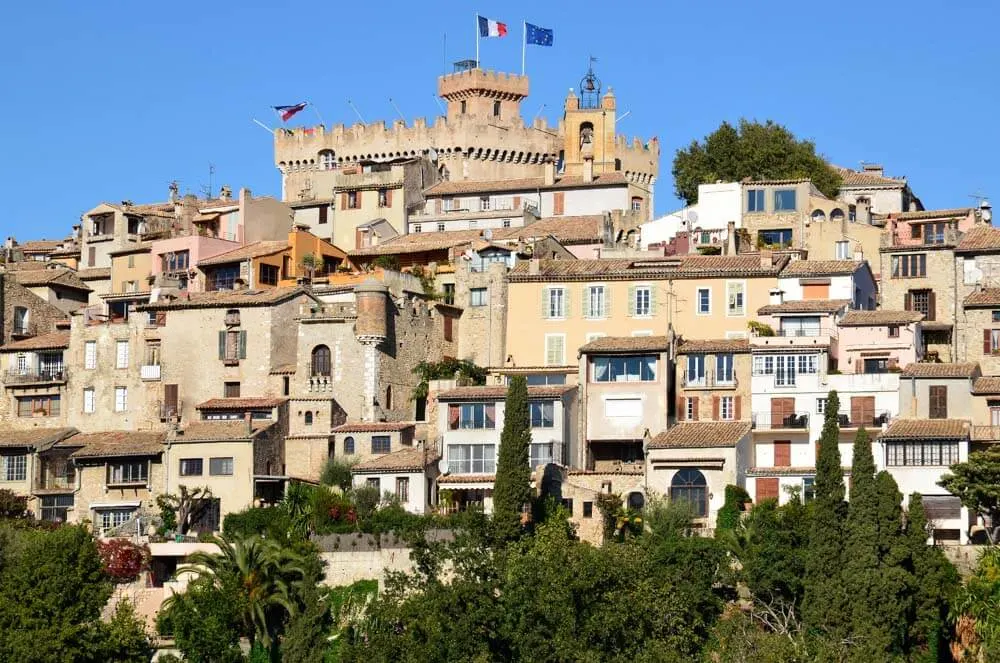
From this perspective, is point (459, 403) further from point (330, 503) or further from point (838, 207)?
point (838, 207)

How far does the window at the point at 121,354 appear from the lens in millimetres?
86875

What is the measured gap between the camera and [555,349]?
83.3m

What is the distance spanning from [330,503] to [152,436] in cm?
1099

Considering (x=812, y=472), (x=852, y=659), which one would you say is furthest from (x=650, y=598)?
(x=812, y=472)

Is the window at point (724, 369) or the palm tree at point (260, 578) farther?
the window at point (724, 369)

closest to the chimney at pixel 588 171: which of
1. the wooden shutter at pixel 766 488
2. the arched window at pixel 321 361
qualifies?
the arched window at pixel 321 361

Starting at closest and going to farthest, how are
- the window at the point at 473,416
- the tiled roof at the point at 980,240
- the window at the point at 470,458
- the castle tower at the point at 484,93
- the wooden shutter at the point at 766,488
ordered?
the wooden shutter at the point at 766,488, the window at the point at 470,458, the window at the point at 473,416, the tiled roof at the point at 980,240, the castle tower at the point at 484,93

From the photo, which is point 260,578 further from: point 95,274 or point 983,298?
point 95,274

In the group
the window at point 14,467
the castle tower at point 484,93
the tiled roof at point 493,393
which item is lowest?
the window at point 14,467

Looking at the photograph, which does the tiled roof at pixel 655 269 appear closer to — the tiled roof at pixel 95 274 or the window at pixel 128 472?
the window at pixel 128 472

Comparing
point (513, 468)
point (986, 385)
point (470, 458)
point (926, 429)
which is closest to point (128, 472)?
point (470, 458)

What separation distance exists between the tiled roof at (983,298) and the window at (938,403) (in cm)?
872

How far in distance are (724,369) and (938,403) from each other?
7.80m

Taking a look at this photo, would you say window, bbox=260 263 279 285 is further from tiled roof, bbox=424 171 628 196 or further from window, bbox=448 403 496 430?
window, bbox=448 403 496 430
